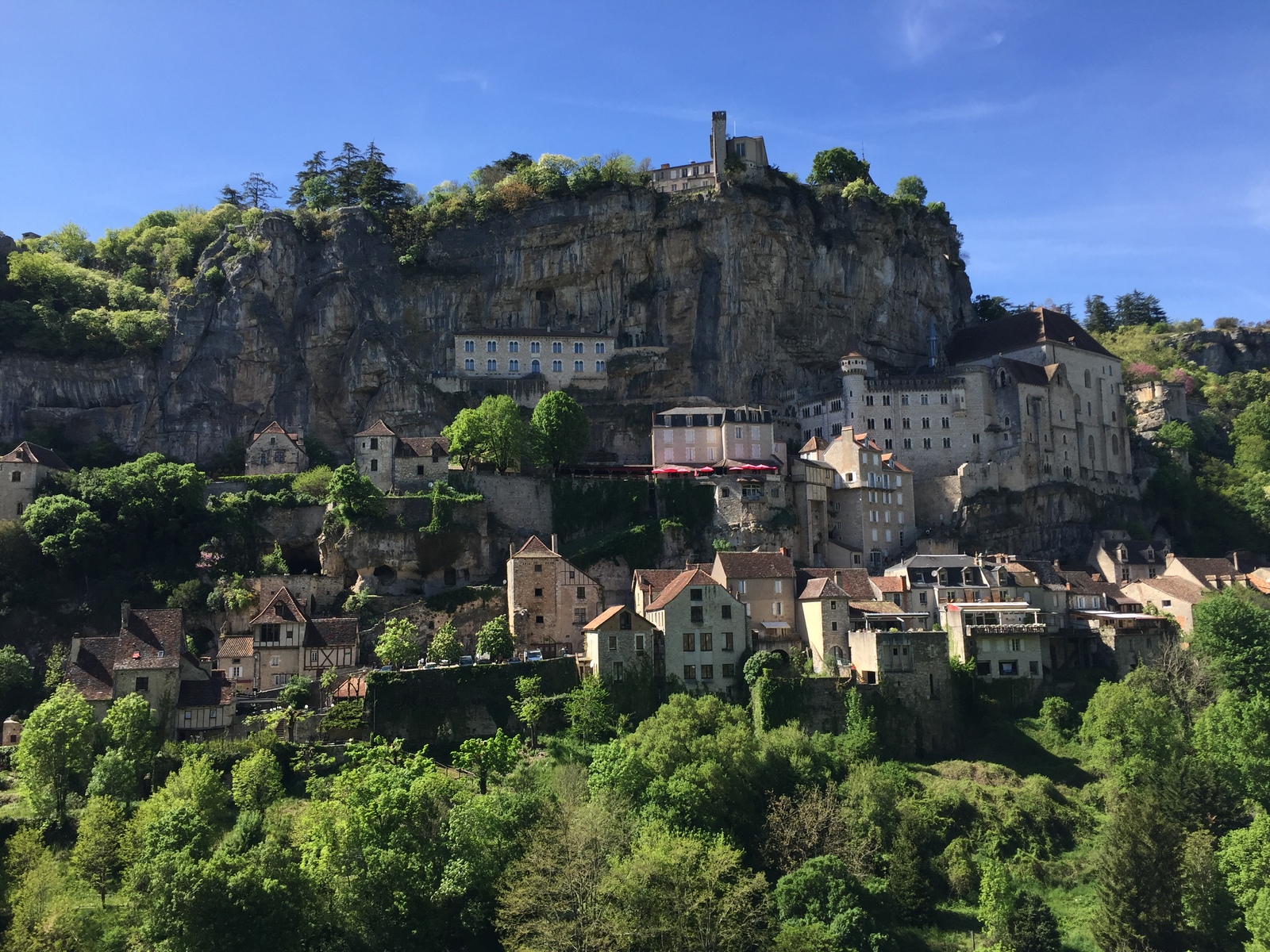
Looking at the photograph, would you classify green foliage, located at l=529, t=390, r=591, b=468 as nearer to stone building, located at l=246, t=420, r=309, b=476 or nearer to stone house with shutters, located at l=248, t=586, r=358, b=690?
stone building, located at l=246, t=420, r=309, b=476

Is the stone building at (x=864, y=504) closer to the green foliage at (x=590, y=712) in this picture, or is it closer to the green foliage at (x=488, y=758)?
the green foliage at (x=590, y=712)

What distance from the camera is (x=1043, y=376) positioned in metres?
86.2

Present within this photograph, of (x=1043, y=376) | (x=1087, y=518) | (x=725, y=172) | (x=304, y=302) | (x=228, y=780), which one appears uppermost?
(x=725, y=172)

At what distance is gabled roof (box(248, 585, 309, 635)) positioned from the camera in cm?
6038

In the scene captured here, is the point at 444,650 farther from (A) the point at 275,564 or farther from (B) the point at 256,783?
(A) the point at 275,564

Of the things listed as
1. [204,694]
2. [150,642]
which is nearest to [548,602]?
[204,694]

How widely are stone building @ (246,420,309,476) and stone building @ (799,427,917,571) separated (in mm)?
30128

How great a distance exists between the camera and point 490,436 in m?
74.1

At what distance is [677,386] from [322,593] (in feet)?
99.6

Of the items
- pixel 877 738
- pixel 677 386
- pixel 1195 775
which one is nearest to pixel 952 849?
pixel 877 738

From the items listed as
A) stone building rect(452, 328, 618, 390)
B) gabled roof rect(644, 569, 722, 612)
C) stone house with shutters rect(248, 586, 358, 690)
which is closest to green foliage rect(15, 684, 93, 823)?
stone house with shutters rect(248, 586, 358, 690)

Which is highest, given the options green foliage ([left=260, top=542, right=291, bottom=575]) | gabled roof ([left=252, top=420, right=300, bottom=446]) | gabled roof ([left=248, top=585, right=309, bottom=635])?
gabled roof ([left=252, top=420, right=300, bottom=446])

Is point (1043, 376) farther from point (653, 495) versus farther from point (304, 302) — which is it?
point (304, 302)

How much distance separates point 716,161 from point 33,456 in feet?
164
